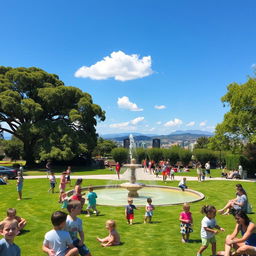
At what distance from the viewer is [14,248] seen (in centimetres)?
453

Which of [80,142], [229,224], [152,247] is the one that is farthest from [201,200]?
[80,142]

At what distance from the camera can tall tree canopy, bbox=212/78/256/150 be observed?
97.5ft

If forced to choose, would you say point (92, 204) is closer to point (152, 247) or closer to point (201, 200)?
point (152, 247)

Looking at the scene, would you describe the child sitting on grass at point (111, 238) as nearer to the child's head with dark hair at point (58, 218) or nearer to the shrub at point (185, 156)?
the child's head with dark hair at point (58, 218)

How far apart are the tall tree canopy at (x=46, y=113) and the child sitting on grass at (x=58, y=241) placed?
33.7 metres

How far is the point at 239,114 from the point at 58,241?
92.8 ft

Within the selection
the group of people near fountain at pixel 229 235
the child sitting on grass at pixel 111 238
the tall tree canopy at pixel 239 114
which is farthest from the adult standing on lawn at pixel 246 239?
the tall tree canopy at pixel 239 114

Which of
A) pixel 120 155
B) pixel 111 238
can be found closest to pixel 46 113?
pixel 120 155

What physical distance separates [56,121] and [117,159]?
12989 millimetres

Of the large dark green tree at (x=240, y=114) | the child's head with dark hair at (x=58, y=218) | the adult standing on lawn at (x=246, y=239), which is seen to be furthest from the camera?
the large dark green tree at (x=240, y=114)

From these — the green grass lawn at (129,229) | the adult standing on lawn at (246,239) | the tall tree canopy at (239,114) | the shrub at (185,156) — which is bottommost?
the green grass lawn at (129,229)

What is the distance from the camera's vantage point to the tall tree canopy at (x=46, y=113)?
1519 inches

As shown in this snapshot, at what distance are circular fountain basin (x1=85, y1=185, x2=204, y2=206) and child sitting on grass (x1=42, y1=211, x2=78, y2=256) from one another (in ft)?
35.0

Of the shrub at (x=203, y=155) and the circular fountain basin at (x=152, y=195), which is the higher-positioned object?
the shrub at (x=203, y=155)
